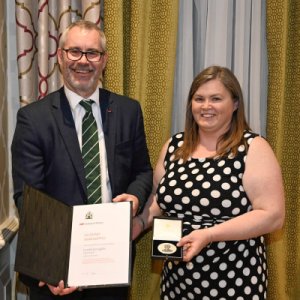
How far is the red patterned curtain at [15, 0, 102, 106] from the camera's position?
7.20ft

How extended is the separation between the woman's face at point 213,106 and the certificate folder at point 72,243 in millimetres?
564

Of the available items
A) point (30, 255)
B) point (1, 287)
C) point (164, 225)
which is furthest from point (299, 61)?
point (1, 287)

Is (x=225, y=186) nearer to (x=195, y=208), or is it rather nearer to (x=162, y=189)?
(x=195, y=208)

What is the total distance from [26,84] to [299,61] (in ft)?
4.69

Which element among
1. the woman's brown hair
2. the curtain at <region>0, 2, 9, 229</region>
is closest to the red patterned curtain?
the curtain at <region>0, 2, 9, 229</region>

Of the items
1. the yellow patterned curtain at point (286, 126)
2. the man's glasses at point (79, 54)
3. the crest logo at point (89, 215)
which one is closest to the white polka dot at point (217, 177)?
the crest logo at point (89, 215)

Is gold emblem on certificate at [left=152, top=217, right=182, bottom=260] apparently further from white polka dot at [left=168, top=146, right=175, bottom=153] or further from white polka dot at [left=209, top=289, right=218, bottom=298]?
white polka dot at [left=168, top=146, right=175, bottom=153]

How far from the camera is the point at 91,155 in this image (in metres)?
1.70

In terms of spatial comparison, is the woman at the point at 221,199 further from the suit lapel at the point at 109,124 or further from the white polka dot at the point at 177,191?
the suit lapel at the point at 109,124

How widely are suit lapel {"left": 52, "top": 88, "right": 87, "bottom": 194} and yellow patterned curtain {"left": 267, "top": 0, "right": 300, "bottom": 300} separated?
1173 millimetres

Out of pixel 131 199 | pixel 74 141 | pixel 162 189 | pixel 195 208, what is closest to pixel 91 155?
pixel 74 141

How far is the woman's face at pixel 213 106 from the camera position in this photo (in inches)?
71.9

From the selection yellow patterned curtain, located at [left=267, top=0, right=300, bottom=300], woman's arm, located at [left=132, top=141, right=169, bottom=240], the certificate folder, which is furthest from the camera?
yellow patterned curtain, located at [left=267, top=0, right=300, bottom=300]

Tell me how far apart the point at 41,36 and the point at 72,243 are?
1.14m
